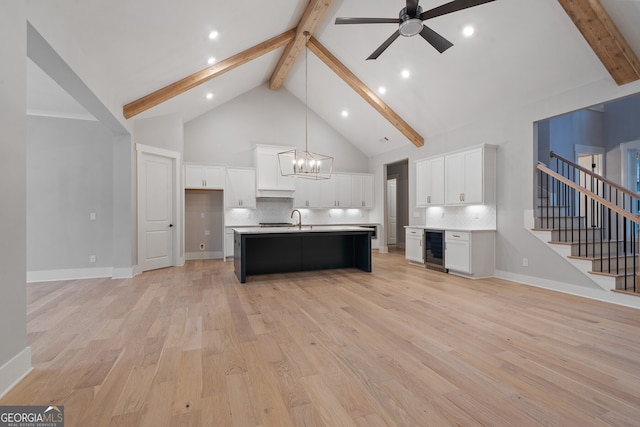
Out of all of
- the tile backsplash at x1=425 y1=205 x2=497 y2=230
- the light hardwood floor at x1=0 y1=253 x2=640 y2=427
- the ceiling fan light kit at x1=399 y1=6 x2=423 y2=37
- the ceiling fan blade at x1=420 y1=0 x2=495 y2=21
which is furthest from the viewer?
the tile backsplash at x1=425 y1=205 x2=497 y2=230

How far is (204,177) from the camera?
23.9 ft

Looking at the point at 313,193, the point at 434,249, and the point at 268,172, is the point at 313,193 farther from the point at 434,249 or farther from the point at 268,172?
the point at 434,249

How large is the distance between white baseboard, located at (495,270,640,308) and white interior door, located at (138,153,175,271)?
648 cm

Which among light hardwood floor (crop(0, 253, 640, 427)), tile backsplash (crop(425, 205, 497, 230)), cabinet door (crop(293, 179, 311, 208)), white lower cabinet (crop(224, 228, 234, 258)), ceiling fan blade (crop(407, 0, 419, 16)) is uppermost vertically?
ceiling fan blade (crop(407, 0, 419, 16))

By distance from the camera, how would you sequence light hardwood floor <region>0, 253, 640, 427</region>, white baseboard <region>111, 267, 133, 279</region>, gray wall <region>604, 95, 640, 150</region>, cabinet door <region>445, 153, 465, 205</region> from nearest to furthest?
light hardwood floor <region>0, 253, 640, 427</region>, white baseboard <region>111, 267, 133, 279</region>, cabinet door <region>445, 153, 465, 205</region>, gray wall <region>604, 95, 640, 150</region>

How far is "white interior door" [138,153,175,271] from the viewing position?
580 centimetres

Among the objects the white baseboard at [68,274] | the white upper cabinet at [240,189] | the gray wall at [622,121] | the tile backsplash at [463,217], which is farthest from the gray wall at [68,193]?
the gray wall at [622,121]

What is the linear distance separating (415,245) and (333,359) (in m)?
4.74

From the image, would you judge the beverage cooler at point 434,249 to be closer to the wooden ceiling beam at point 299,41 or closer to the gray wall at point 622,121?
the gray wall at point 622,121

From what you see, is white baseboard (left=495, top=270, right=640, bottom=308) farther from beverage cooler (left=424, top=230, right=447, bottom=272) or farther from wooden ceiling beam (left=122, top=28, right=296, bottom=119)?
wooden ceiling beam (left=122, top=28, right=296, bottom=119)

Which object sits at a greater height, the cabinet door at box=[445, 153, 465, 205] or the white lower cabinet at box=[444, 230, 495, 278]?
the cabinet door at box=[445, 153, 465, 205]

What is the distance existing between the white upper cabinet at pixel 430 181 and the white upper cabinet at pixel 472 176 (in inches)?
8.9

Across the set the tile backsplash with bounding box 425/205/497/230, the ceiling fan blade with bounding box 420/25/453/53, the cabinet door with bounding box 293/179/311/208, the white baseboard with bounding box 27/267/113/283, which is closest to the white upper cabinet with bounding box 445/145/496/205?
the tile backsplash with bounding box 425/205/497/230

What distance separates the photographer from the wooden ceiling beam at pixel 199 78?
5.20 meters
